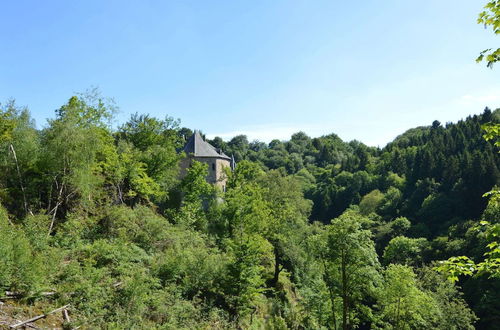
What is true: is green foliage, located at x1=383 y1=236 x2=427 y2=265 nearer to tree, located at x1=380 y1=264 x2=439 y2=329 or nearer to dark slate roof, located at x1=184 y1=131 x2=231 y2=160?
tree, located at x1=380 y1=264 x2=439 y2=329

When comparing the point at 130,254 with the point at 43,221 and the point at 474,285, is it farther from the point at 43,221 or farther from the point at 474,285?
the point at 474,285

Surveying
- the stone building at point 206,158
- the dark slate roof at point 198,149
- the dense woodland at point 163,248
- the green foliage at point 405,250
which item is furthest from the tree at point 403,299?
the green foliage at point 405,250

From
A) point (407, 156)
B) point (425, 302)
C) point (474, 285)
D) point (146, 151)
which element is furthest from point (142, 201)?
point (407, 156)

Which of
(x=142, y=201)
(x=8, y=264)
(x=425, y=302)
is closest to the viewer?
(x=8, y=264)

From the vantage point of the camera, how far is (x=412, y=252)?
49.1 meters

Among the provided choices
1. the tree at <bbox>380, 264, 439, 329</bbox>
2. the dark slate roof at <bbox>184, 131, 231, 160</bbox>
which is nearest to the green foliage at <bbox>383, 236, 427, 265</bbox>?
the tree at <bbox>380, 264, 439, 329</bbox>

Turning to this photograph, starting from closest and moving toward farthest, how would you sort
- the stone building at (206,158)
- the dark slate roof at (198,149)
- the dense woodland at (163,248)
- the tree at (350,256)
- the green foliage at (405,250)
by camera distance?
the dense woodland at (163,248) → the tree at (350,256) → the stone building at (206,158) → the dark slate roof at (198,149) → the green foliage at (405,250)

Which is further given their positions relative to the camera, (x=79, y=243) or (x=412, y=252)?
(x=412, y=252)

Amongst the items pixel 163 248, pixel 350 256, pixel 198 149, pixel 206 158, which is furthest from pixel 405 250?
pixel 163 248

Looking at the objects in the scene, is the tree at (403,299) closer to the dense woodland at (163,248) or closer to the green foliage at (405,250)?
the dense woodland at (163,248)

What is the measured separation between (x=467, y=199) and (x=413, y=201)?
10.8 metres

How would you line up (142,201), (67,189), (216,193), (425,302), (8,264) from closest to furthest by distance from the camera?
1. (8,264)
2. (67,189)
3. (425,302)
4. (142,201)
5. (216,193)

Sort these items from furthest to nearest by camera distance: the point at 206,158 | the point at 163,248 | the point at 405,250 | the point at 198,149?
1. the point at 405,250
2. the point at 198,149
3. the point at 206,158
4. the point at 163,248

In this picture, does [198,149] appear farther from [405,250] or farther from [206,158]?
[405,250]
